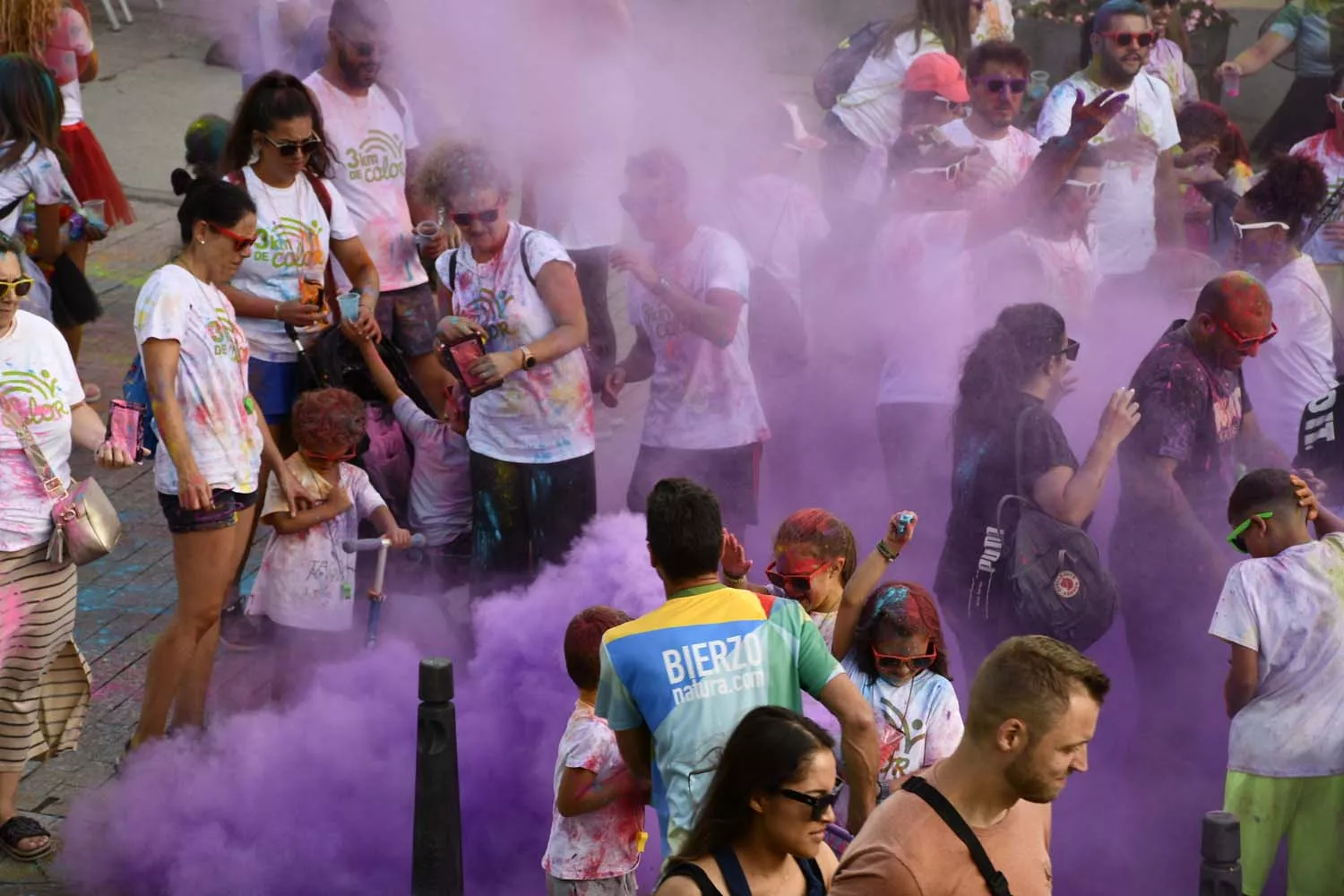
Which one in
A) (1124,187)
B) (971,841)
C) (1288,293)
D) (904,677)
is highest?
(1124,187)

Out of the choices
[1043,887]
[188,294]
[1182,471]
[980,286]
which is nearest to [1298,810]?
[1182,471]

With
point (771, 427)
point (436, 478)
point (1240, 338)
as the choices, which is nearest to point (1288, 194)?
point (1240, 338)

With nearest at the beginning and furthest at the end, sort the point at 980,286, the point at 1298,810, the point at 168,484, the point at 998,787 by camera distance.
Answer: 1. the point at 998,787
2. the point at 1298,810
3. the point at 168,484
4. the point at 980,286

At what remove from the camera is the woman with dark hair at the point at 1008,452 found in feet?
14.4

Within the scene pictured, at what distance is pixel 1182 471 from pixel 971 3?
8.41ft

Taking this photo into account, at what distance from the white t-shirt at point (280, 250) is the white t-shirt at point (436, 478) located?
0.41m

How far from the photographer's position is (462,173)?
4785mm

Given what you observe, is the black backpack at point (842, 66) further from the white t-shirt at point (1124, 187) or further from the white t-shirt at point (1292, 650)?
the white t-shirt at point (1292, 650)

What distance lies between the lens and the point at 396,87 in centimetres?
564

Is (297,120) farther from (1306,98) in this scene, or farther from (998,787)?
(1306,98)

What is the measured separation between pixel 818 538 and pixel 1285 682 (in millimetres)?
1124

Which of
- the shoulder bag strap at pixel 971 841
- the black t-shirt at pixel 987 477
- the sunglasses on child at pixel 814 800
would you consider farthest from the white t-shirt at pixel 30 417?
the shoulder bag strap at pixel 971 841

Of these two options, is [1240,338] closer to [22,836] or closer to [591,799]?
[591,799]

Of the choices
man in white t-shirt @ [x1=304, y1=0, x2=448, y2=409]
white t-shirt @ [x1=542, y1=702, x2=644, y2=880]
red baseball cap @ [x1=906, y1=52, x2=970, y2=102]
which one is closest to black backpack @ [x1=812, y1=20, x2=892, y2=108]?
red baseball cap @ [x1=906, y1=52, x2=970, y2=102]
